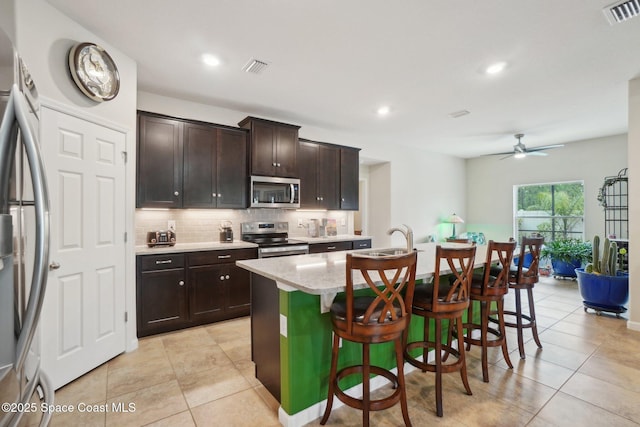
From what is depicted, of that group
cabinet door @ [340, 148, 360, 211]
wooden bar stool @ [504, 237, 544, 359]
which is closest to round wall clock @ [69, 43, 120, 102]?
cabinet door @ [340, 148, 360, 211]

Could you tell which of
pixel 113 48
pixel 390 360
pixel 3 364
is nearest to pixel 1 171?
pixel 3 364

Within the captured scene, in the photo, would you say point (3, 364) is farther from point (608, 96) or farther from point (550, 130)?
point (550, 130)

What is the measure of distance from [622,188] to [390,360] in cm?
623

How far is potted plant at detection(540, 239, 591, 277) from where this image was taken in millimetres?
5656

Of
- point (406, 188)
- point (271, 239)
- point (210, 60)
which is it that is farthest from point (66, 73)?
point (406, 188)

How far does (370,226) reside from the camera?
6.75 meters

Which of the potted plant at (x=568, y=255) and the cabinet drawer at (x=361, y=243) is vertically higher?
the cabinet drawer at (x=361, y=243)

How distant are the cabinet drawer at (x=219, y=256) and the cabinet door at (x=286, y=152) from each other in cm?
122

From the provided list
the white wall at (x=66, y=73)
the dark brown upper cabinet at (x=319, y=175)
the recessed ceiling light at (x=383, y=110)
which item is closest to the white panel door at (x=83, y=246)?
the white wall at (x=66, y=73)

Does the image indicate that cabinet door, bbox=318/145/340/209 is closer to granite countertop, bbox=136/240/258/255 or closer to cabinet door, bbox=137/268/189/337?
granite countertop, bbox=136/240/258/255

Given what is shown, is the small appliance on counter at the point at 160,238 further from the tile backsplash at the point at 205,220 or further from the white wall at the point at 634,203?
the white wall at the point at 634,203

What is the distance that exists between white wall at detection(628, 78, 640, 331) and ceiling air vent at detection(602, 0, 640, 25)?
158 cm

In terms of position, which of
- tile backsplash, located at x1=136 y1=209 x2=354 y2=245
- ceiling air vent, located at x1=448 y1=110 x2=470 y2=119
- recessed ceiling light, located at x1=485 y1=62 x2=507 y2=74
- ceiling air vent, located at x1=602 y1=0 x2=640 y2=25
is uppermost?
ceiling air vent, located at x1=448 y1=110 x2=470 y2=119

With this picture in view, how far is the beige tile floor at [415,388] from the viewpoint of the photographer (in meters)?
1.91
